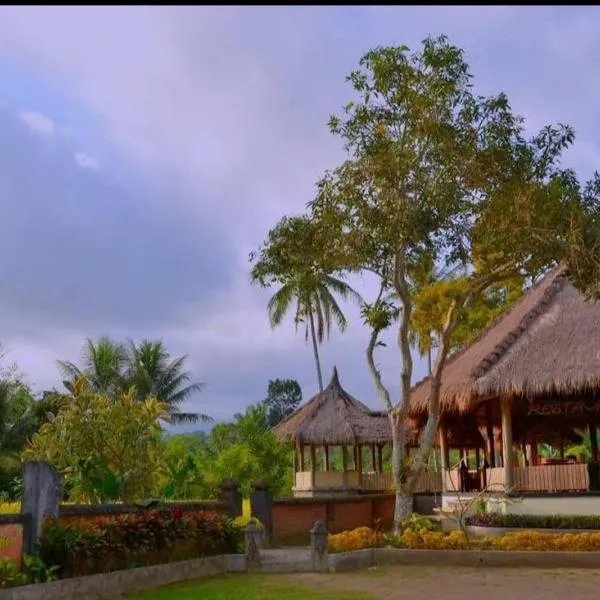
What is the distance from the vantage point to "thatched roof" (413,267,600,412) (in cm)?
1839

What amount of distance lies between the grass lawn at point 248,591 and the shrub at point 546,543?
3887mm

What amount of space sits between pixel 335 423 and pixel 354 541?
12667 mm

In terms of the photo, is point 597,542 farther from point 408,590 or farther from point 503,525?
point 408,590

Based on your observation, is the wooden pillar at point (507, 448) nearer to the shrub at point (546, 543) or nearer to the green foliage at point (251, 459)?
the shrub at point (546, 543)

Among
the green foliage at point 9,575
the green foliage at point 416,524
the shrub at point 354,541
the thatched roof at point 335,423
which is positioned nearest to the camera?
the green foliage at point 9,575

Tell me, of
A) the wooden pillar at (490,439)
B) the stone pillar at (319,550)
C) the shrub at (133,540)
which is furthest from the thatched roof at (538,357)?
the shrub at (133,540)

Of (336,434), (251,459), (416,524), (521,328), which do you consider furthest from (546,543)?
(251,459)

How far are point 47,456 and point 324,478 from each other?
39.7 ft

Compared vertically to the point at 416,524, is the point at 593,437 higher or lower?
higher

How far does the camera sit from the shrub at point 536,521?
16.7m

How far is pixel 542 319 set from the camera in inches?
819

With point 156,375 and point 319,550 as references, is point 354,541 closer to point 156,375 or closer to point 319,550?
point 319,550

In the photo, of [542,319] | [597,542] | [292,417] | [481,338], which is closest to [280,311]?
[292,417]

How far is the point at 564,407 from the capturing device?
19.5m
